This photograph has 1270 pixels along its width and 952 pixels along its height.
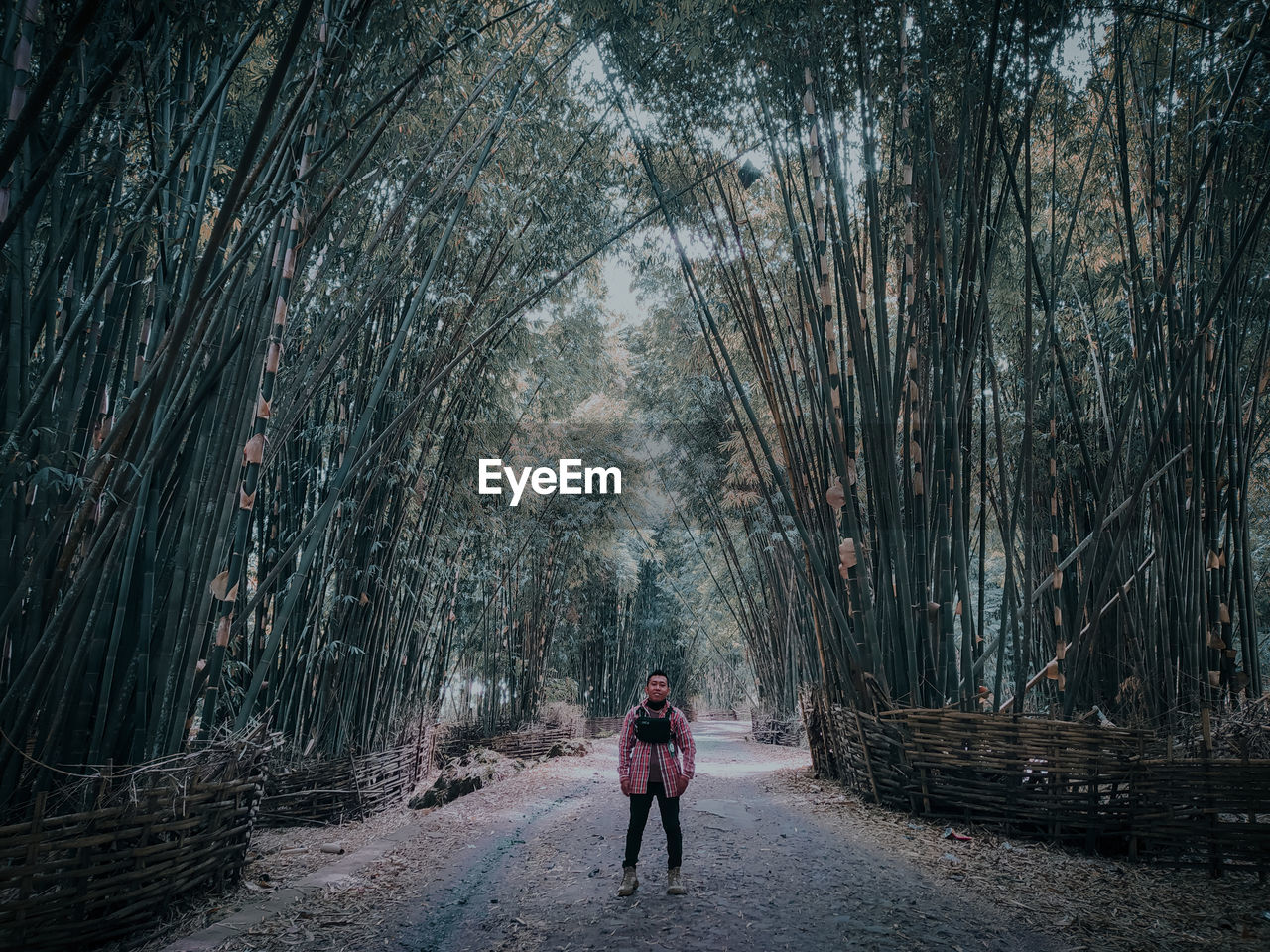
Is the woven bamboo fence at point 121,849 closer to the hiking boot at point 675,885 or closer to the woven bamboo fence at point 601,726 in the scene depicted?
the hiking boot at point 675,885

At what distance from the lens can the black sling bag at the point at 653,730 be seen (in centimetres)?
214

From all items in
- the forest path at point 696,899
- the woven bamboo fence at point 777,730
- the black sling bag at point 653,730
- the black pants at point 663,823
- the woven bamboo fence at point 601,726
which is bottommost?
the woven bamboo fence at point 601,726

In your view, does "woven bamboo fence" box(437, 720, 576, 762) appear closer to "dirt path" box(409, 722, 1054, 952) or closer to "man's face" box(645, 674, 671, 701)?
"dirt path" box(409, 722, 1054, 952)

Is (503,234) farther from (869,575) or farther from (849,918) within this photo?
(849,918)

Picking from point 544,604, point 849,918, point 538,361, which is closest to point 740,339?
point 538,361

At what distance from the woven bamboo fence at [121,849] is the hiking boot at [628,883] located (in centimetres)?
115

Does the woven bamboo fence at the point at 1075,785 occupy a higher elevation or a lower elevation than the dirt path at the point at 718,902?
higher

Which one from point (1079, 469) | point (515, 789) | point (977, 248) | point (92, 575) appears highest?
point (977, 248)

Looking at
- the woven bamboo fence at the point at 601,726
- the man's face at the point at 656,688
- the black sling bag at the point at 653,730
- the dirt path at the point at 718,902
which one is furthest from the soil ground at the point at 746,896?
the woven bamboo fence at the point at 601,726

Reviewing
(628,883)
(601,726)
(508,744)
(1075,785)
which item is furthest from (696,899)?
(601,726)

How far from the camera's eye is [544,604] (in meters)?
6.50

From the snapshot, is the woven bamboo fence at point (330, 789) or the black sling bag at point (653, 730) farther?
the woven bamboo fence at point (330, 789)

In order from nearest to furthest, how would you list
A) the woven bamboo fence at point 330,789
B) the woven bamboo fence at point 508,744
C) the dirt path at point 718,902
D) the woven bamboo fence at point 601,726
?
the dirt path at point 718,902, the woven bamboo fence at point 330,789, the woven bamboo fence at point 508,744, the woven bamboo fence at point 601,726

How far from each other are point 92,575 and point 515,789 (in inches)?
128
